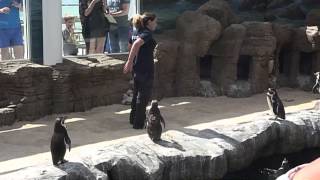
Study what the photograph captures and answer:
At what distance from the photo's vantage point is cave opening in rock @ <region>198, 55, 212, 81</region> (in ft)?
39.2

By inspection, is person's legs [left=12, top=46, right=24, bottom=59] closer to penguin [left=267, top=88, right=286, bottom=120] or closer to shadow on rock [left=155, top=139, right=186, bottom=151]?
shadow on rock [left=155, top=139, right=186, bottom=151]

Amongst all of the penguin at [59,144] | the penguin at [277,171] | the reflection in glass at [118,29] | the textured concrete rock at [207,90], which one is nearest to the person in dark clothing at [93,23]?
the reflection in glass at [118,29]

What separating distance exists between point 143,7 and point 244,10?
3338 mm

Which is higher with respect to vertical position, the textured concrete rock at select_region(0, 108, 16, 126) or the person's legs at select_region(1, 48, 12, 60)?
the person's legs at select_region(1, 48, 12, 60)

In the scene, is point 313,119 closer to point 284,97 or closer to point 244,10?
point 284,97

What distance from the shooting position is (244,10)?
1391 centimetres

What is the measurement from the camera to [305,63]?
512 inches

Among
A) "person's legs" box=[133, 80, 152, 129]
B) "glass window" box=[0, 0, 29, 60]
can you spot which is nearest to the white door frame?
"glass window" box=[0, 0, 29, 60]

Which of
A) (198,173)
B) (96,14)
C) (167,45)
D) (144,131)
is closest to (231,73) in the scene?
(167,45)

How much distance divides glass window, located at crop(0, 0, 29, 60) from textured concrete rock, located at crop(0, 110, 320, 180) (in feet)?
8.82

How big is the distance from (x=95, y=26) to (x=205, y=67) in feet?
9.78

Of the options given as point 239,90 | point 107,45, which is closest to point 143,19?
point 107,45

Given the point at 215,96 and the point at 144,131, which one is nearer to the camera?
the point at 144,131

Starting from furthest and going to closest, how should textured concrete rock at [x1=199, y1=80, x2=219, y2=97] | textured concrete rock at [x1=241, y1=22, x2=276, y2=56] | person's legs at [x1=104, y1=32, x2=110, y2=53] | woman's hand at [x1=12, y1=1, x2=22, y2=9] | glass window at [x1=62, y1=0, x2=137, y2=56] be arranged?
1. textured concrete rock at [x1=241, y1=22, x2=276, y2=56]
2. textured concrete rock at [x1=199, y1=80, x2=219, y2=97]
3. person's legs at [x1=104, y1=32, x2=110, y2=53]
4. glass window at [x1=62, y1=0, x2=137, y2=56]
5. woman's hand at [x1=12, y1=1, x2=22, y2=9]
